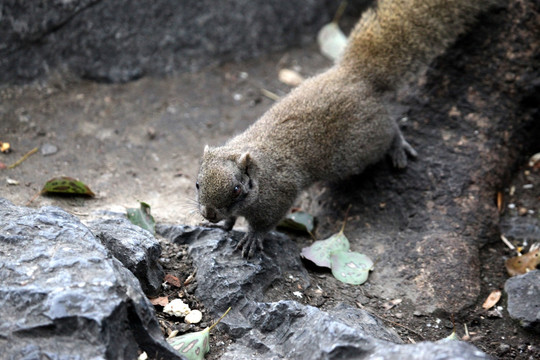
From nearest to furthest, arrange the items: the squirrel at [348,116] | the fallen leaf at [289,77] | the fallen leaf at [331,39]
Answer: the squirrel at [348,116]
the fallen leaf at [289,77]
the fallen leaf at [331,39]

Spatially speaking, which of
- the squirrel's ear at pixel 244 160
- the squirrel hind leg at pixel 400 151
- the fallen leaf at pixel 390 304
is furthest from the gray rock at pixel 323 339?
the squirrel hind leg at pixel 400 151

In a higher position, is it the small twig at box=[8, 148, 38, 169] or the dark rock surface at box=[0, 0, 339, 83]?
the dark rock surface at box=[0, 0, 339, 83]

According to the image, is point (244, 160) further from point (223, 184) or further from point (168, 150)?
point (168, 150)

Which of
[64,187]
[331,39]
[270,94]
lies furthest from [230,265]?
[331,39]

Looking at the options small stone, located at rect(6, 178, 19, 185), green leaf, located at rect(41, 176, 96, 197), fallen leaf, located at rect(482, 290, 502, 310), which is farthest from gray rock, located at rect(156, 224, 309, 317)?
small stone, located at rect(6, 178, 19, 185)

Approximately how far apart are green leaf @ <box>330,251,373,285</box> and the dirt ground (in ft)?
0.27

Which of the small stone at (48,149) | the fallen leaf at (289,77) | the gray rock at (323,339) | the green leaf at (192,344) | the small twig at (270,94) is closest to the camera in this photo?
the gray rock at (323,339)

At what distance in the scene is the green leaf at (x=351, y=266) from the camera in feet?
15.3

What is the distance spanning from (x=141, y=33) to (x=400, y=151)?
3.29 meters

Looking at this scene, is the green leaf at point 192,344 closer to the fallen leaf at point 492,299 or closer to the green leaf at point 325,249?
the green leaf at point 325,249

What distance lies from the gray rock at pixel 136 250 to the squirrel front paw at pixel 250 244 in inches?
25.7

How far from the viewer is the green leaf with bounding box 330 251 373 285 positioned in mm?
4656

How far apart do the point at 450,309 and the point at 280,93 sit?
371 cm

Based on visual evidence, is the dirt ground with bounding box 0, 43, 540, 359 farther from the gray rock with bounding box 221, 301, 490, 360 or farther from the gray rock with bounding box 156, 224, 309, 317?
the gray rock with bounding box 221, 301, 490, 360
